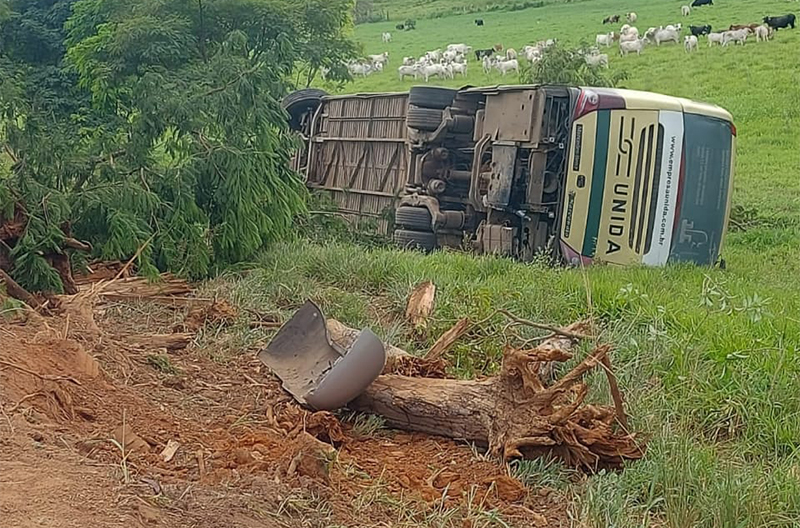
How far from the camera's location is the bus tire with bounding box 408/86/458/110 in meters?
10.7

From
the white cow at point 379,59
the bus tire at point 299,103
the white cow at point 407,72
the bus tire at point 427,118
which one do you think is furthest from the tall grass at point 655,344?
the white cow at point 379,59

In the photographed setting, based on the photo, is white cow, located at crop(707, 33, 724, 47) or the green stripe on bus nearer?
the green stripe on bus

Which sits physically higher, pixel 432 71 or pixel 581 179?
pixel 581 179

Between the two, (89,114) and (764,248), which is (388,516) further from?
→ (89,114)

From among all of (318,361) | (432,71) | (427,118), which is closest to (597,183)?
(427,118)

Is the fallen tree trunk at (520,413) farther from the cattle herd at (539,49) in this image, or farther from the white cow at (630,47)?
the white cow at (630,47)

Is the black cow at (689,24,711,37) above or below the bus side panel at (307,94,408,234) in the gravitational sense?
above

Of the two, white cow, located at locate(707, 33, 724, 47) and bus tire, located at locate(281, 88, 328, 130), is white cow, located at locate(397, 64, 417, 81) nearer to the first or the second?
white cow, located at locate(707, 33, 724, 47)

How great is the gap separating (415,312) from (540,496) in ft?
8.86

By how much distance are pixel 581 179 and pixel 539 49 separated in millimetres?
20568

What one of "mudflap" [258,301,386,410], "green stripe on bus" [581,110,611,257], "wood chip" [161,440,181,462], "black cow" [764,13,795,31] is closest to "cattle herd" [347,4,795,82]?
"black cow" [764,13,795,31]

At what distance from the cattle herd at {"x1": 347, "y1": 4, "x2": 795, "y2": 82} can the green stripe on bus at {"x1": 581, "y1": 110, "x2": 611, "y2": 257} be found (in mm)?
19115

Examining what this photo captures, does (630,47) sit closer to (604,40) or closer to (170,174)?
(604,40)

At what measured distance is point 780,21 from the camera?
97.6 ft
